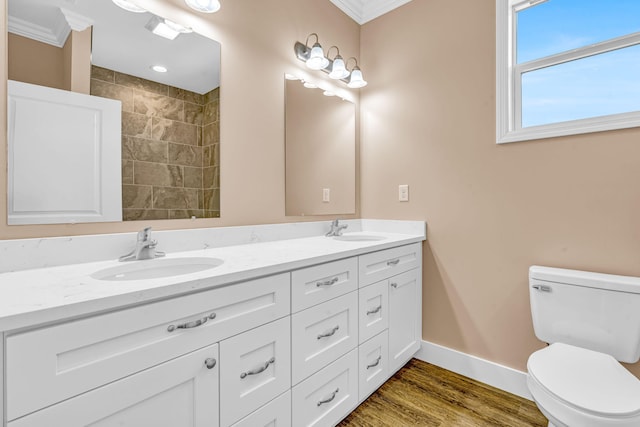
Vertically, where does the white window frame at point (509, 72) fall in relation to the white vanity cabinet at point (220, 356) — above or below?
above

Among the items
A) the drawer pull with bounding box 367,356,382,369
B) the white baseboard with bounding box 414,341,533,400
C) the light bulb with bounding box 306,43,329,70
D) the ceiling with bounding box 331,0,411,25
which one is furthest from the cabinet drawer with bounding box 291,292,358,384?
the ceiling with bounding box 331,0,411,25

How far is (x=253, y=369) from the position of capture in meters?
1.05

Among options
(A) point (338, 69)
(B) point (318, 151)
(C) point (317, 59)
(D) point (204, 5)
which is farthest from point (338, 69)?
(D) point (204, 5)

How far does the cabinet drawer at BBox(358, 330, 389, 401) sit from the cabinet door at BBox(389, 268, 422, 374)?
0.07 meters

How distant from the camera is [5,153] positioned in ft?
3.42

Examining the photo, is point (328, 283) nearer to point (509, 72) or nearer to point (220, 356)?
point (220, 356)

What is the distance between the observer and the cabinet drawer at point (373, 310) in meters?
1.52

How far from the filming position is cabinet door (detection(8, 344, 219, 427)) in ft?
2.27

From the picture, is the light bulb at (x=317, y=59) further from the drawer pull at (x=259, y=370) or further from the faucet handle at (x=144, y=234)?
the drawer pull at (x=259, y=370)

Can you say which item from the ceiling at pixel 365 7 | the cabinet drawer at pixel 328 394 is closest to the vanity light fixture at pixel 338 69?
the ceiling at pixel 365 7

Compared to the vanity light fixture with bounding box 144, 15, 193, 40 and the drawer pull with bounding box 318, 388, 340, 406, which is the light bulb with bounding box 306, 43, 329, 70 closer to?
the vanity light fixture with bounding box 144, 15, 193, 40

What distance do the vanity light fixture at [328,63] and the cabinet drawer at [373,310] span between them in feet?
4.65

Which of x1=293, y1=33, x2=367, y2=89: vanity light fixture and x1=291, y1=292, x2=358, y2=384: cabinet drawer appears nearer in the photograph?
x1=291, y1=292, x2=358, y2=384: cabinet drawer

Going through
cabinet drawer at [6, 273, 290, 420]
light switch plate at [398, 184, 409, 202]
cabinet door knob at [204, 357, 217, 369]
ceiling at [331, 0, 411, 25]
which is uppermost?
ceiling at [331, 0, 411, 25]
